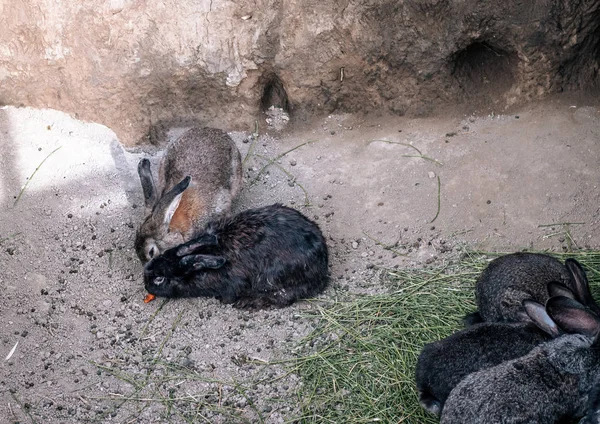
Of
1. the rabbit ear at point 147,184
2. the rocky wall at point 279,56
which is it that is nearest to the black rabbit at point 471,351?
the rabbit ear at point 147,184

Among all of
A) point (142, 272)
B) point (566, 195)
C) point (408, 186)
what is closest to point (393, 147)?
point (408, 186)

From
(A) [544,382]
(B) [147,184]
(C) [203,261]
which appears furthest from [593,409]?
(B) [147,184]

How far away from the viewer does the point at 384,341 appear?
5855mm

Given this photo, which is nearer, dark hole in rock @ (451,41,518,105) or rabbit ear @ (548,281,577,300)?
rabbit ear @ (548,281,577,300)

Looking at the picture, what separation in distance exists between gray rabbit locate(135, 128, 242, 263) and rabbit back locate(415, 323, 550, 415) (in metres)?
2.68

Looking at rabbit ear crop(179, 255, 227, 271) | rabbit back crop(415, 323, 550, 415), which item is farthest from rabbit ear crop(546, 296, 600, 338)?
rabbit ear crop(179, 255, 227, 271)

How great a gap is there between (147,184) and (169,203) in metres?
0.47

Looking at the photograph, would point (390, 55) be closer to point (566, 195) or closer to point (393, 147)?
point (393, 147)

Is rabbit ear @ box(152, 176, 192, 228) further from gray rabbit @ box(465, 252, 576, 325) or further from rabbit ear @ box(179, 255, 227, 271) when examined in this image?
gray rabbit @ box(465, 252, 576, 325)

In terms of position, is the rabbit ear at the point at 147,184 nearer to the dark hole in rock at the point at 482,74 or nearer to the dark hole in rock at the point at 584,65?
the dark hole in rock at the point at 482,74

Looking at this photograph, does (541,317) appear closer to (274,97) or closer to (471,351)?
(471,351)

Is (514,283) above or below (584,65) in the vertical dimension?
below

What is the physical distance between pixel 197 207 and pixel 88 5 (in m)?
2.23

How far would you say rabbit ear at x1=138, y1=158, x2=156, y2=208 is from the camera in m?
7.12
